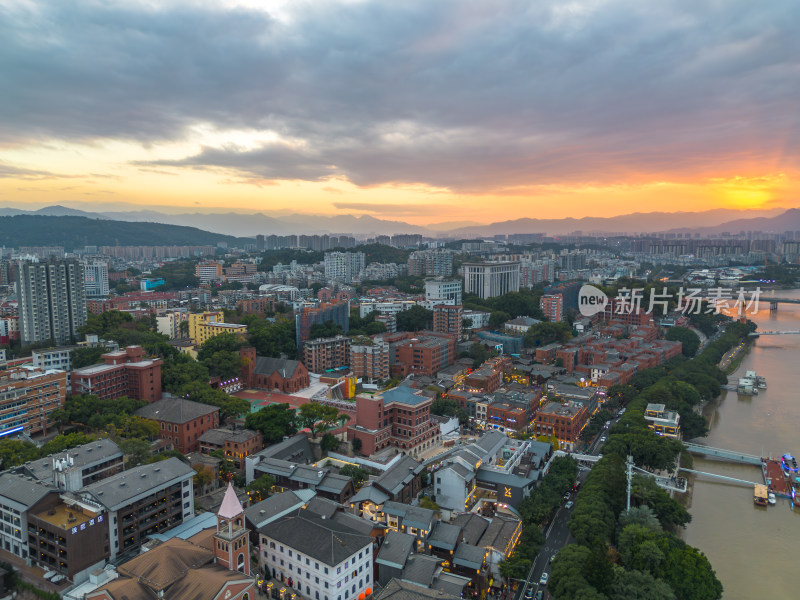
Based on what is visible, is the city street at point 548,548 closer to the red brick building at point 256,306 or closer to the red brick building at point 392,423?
the red brick building at point 392,423

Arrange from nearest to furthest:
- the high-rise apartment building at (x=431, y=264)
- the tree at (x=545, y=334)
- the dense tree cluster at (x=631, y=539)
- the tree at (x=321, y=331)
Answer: the dense tree cluster at (x=631, y=539) < the tree at (x=321, y=331) < the tree at (x=545, y=334) < the high-rise apartment building at (x=431, y=264)

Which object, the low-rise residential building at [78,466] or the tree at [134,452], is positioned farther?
the tree at [134,452]

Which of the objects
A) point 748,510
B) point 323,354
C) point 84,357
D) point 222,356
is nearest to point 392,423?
point 222,356

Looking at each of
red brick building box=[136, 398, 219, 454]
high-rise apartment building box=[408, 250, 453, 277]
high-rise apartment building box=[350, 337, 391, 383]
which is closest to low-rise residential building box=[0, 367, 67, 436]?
red brick building box=[136, 398, 219, 454]

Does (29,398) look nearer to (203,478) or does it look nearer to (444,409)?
(203,478)

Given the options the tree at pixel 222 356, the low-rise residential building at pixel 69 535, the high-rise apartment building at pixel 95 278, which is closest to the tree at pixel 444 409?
the tree at pixel 222 356

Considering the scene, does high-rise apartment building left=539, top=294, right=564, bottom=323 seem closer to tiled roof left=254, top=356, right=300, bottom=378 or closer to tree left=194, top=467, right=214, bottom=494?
tiled roof left=254, top=356, right=300, bottom=378

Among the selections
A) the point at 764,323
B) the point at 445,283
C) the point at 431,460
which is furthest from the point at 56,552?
the point at 764,323
